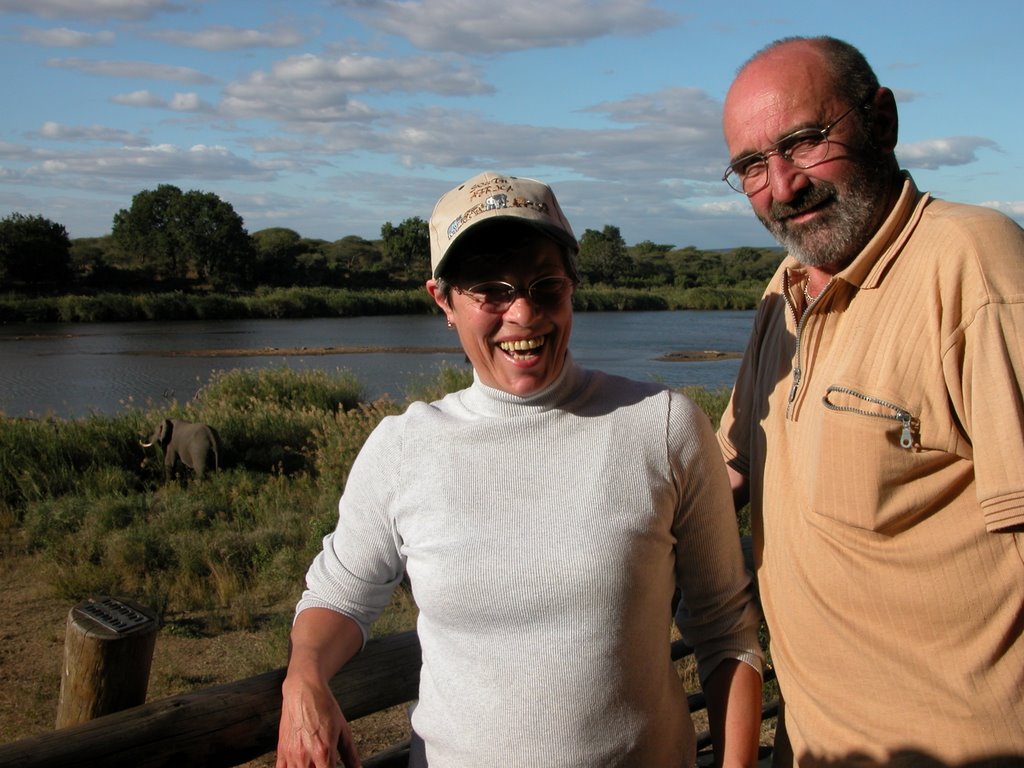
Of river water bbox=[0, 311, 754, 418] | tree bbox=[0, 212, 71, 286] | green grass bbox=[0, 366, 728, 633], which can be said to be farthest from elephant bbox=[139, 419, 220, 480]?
tree bbox=[0, 212, 71, 286]

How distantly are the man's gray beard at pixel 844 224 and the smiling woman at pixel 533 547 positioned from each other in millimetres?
518

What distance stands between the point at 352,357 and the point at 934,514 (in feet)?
86.1

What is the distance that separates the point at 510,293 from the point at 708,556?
65 centimetres

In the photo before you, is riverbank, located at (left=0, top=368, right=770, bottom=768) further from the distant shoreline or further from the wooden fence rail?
the distant shoreline

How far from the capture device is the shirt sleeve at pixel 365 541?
1.87 meters

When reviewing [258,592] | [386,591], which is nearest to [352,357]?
[258,592]

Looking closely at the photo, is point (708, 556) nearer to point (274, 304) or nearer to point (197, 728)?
point (197, 728)

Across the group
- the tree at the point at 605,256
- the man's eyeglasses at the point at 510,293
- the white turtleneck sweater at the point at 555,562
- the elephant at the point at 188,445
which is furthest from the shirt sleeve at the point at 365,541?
the tree at the point at 605,256

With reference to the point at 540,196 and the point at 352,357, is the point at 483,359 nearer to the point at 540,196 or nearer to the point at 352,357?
the point at 540,196

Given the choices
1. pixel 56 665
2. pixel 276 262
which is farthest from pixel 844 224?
pixel 276 262

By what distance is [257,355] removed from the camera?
28.5 metres

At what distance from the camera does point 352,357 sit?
1077 inches

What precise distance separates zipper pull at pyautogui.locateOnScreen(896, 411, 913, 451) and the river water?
12680 millimetres

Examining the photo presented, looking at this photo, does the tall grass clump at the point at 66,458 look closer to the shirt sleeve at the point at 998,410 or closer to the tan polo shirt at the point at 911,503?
the tan polo shirt at the point at 911,503
